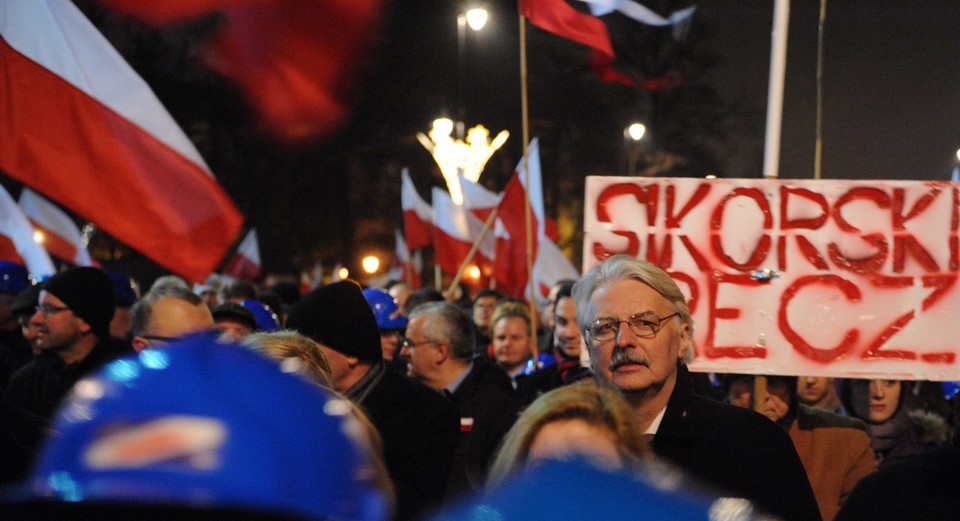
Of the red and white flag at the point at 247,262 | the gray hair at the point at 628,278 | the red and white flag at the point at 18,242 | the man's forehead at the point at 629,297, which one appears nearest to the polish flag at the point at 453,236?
the red and white flag at the point at 18,242

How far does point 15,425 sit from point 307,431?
2724 mm

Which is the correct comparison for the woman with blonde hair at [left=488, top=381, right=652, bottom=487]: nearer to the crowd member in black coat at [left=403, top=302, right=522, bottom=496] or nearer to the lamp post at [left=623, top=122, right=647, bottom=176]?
the crowd member in black coat at [left=403, top=302, right=522, bottom=496]

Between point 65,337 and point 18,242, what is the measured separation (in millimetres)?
2910

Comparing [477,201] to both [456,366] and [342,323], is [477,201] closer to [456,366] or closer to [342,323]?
[456,366]

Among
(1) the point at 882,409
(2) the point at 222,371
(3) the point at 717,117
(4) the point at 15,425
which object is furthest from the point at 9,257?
(3) the point at 717,117

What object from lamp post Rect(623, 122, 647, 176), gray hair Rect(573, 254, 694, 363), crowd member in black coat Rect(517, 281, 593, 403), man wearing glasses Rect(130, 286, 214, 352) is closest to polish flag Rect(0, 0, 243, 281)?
man wearing glasses Rect(130, 286, 214, 352)

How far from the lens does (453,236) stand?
570 inches

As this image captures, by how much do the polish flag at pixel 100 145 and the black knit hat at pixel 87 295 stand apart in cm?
64

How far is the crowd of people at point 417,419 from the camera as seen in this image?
105 centimetres

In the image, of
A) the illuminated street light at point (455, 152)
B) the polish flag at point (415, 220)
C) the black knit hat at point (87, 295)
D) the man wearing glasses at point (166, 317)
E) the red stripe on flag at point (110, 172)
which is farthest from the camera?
the illuminated street light at point (455, 152)

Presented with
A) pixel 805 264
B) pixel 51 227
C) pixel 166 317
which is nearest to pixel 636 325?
pixel 805 264

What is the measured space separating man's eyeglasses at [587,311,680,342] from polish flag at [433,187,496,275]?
1034cm

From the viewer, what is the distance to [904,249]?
4672mm

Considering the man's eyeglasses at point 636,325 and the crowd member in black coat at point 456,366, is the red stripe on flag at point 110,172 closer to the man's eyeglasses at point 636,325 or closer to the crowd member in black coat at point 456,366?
the crowd member in black coat at point 456,366
